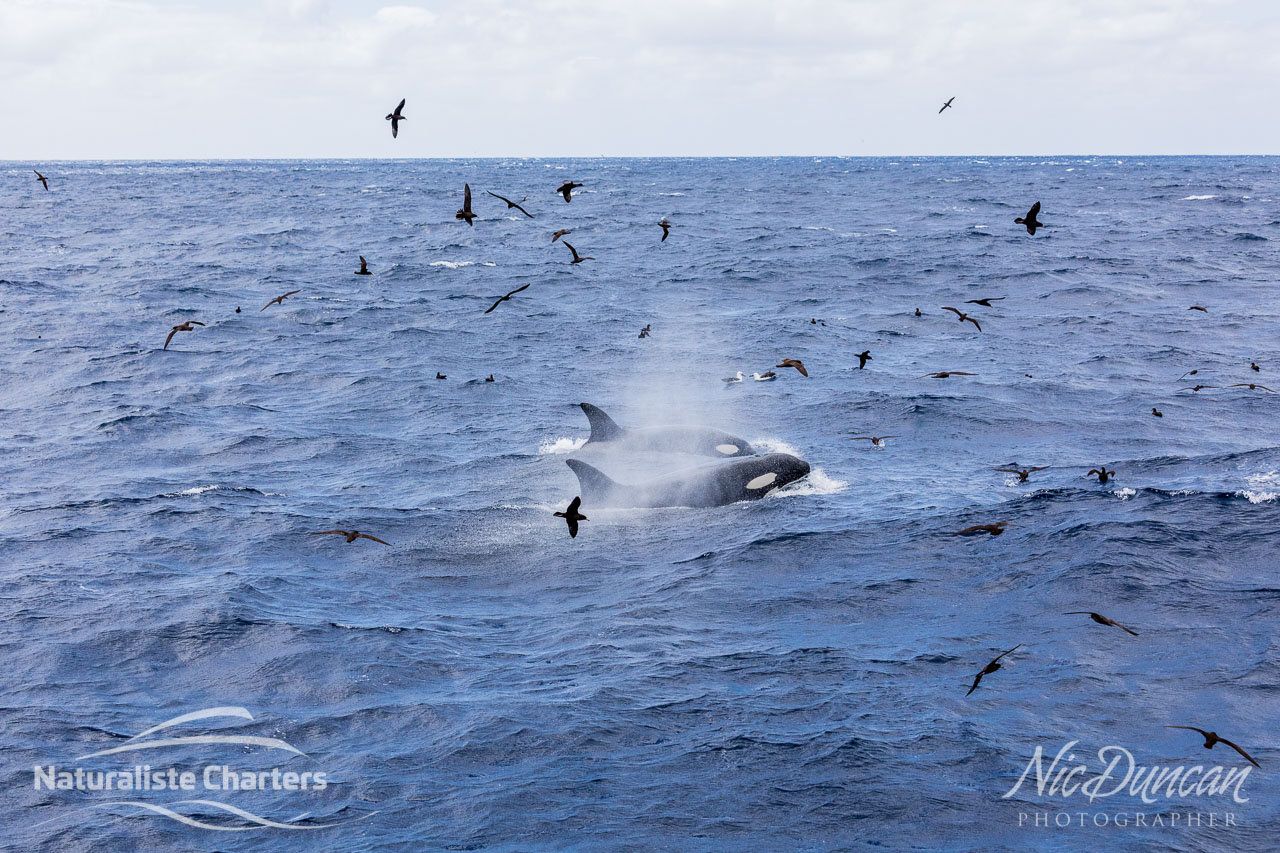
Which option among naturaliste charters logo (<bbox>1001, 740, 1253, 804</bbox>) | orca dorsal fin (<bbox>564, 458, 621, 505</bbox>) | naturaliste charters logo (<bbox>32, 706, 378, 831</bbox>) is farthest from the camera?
orca dorsal fin (<bbox>564, 458, 621, 505</bbox>)

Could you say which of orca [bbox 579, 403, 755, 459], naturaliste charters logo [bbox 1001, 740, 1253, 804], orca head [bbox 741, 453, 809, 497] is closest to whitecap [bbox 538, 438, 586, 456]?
orca [bbox 579, 403, 755, 459]

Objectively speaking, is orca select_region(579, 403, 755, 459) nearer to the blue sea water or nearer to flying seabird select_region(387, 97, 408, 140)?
the blue sea water

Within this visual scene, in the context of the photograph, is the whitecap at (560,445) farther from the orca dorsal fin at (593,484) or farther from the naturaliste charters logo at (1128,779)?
the naturaliste charters logo at (1128,779)

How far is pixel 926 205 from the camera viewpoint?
103 m

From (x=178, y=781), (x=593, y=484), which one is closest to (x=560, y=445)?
(x=593, y=484)

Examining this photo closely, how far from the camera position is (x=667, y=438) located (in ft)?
78.6

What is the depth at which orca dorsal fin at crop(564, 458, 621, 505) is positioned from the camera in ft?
65.6

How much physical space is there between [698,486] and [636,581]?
14.1ft

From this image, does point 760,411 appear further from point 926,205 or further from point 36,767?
point 926,205

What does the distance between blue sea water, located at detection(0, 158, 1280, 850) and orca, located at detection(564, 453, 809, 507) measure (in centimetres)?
A: 49

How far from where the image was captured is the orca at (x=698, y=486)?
67.2ft

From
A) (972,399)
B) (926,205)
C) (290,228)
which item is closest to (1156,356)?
(972,399)

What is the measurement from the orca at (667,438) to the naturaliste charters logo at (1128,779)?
41.1ft

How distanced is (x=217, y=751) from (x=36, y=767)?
184 centimetres
